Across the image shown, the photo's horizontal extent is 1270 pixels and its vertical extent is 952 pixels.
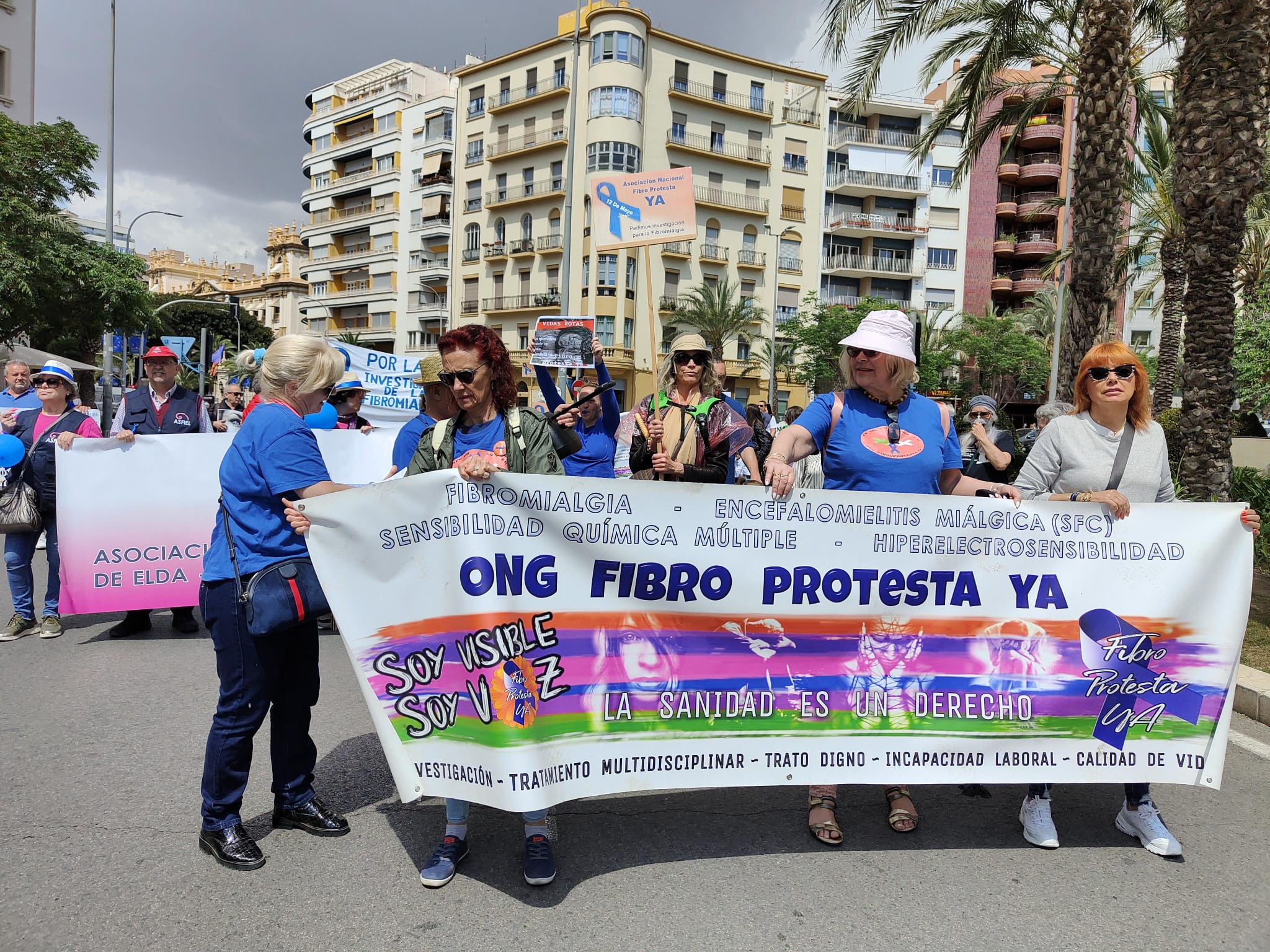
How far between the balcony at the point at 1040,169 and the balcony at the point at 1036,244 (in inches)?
124

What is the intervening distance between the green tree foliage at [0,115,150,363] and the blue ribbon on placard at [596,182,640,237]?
687 inches

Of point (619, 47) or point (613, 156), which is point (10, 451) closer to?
point (613, 156)

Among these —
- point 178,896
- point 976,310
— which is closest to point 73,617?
point 178,896

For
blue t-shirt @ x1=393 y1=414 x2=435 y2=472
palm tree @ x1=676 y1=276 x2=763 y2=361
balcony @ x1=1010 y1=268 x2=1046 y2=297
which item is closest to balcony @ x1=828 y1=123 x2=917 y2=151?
balcony @ x1=1010 y1=268 x2=1046 y2=297

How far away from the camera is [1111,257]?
9883mm

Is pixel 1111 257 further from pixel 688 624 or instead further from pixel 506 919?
pixel 506 919

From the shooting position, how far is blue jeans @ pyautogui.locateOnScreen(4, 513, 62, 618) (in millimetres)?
6262

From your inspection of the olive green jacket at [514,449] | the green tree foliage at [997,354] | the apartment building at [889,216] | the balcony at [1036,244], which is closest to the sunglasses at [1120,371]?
the olive green jacket at [514,449]

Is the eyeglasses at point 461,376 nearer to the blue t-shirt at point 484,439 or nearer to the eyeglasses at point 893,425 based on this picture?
the blue t-shirt at point 484,439

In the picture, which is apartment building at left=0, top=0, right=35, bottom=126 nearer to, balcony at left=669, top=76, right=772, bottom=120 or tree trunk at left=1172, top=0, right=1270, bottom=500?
balcony at left=669, top=76, right=772, bottom=120

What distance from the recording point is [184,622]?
6660 millimetres

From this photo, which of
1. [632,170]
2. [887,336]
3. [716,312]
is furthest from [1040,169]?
[887,336]

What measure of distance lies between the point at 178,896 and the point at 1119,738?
344 cm

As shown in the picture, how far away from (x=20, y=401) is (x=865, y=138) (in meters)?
57.4
